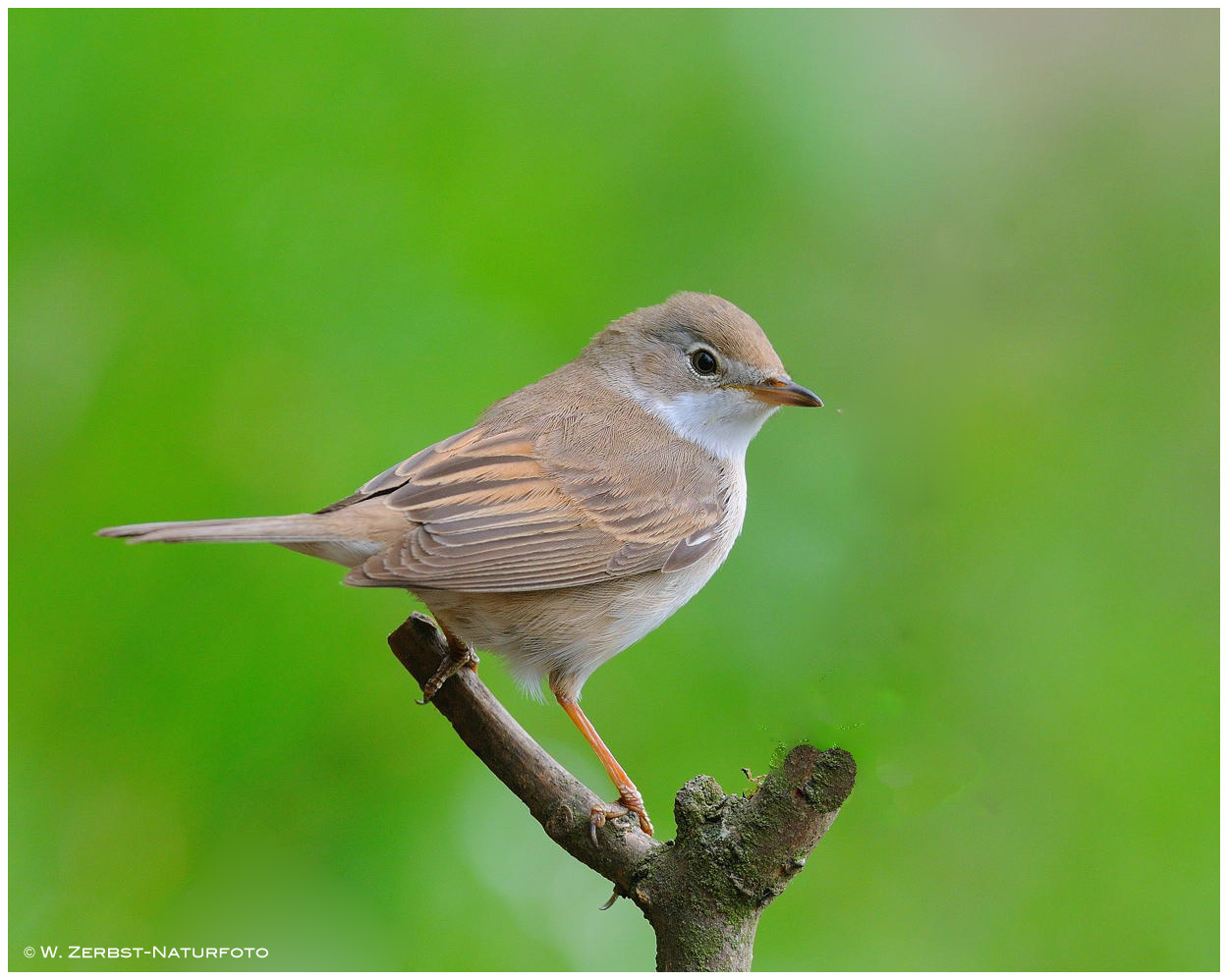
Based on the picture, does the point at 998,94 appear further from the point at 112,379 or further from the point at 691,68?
the point at 112,379

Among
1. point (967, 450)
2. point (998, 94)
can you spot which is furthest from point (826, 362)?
point (998, 94)

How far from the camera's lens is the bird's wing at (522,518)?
144 inches

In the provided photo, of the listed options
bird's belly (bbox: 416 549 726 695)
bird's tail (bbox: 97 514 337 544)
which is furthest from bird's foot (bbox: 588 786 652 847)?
bird's tail (bbox: 97 514 337 544)

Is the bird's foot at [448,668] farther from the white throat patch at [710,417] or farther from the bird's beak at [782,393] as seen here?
the bird's beak at [782,393]

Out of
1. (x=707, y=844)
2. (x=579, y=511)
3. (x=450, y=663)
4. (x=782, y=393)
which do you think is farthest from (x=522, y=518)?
(x=707, y=844)

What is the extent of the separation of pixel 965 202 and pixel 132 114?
12.3 ft

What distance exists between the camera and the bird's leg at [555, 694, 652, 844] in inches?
137

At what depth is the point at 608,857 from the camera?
3432 mm

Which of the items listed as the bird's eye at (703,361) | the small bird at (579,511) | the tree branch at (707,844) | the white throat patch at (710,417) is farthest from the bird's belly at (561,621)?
the bird's eye at (703,361)

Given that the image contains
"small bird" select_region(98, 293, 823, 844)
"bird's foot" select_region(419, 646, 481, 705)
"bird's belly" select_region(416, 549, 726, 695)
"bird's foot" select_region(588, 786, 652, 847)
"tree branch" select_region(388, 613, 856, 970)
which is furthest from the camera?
"bird's foot" select_region(419, 646, 481, 705)

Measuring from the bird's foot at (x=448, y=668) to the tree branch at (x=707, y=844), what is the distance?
15.2 inches

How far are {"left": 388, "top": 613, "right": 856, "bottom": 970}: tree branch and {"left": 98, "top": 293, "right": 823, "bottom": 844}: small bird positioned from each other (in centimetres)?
12
